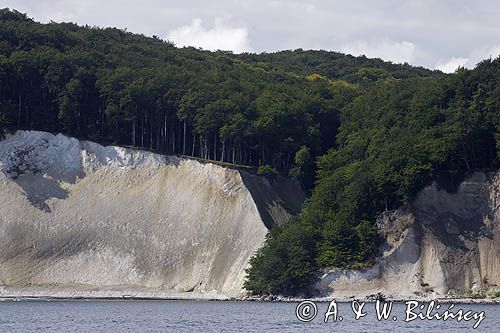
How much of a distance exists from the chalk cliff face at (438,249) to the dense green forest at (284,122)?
1.28m

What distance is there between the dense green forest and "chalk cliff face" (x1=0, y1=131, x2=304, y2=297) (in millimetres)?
2807

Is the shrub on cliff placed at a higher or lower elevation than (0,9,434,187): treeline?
lower

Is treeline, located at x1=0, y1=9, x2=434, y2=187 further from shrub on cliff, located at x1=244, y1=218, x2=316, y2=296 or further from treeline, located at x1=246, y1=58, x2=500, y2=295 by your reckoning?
shrub on cliff, located at x1=244, y1=218, x2=316, y2=296

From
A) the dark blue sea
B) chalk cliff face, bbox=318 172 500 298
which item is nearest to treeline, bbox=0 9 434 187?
chalk cliff face, bbox=318 172 500 298

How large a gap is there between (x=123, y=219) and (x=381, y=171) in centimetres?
2315

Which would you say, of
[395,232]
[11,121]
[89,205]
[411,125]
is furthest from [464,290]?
[11,121]

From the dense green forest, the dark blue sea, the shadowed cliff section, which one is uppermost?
the dense green forest

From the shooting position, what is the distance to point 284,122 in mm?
119688

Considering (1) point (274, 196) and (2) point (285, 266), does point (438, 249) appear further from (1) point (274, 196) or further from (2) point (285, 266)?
(1) point (274, 196)

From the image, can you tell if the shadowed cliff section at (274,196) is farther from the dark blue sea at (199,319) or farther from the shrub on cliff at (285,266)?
the dark blue sea at (199,319)

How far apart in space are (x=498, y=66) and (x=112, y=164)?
34.9m

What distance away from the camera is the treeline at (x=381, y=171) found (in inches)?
4023

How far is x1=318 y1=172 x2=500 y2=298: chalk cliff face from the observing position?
3942 inches

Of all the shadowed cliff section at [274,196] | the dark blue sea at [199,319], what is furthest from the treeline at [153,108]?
the dark blue sea at [199,319]
